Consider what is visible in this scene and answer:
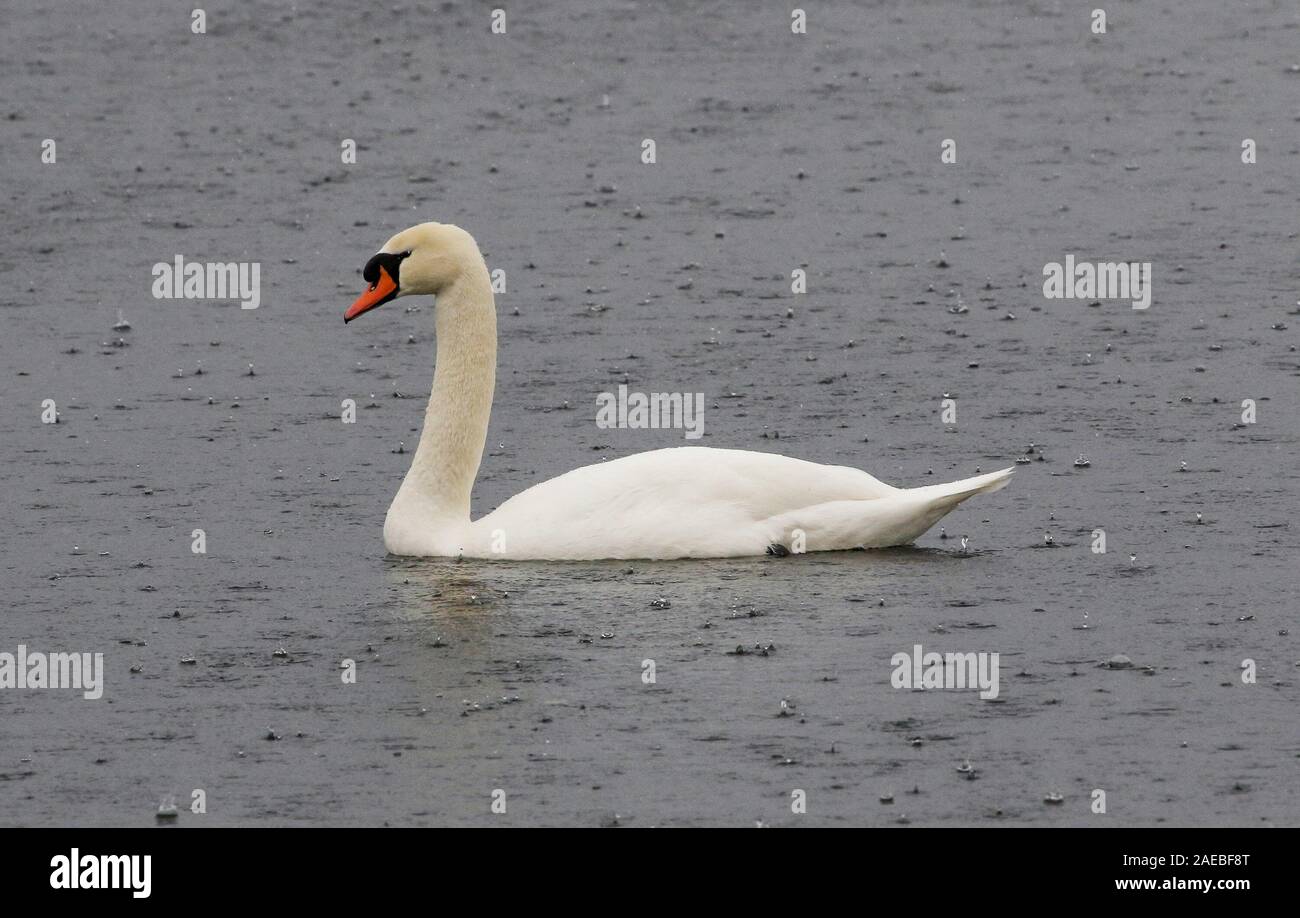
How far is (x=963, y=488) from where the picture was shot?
1155 centimetres

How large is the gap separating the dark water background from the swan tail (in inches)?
10.4

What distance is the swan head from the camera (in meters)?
12.4

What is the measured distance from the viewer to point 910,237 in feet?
60.9

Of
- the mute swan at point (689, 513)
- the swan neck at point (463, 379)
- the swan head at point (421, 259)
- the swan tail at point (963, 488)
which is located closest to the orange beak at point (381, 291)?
the swan head at point (421, 259)

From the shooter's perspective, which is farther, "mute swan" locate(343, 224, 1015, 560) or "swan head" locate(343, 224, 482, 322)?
"swan head" locate(343, 224, 482, 322)

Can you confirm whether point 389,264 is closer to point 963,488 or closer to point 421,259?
point 421,259

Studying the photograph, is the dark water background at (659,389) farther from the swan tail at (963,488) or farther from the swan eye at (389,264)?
the swan eye at (389,264)

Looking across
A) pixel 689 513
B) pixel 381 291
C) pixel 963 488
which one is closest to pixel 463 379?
pixel 381 291

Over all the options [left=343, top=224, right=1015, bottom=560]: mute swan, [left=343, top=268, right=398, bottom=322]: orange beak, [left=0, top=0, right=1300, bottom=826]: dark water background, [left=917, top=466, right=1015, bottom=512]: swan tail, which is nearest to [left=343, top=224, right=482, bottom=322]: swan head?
[left=343, top=268, right=398, bottom=322]: orange beak

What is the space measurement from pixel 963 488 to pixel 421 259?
286cm

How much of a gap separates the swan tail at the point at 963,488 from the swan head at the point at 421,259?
254cm

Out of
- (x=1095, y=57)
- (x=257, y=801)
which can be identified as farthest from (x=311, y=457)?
(x=1095, y=57)

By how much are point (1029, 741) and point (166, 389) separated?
7.84 m

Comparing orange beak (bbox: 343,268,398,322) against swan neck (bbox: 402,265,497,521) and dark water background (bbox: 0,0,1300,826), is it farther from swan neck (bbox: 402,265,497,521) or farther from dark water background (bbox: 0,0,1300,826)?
dark water background (bbox: 0,0,1300,826)
